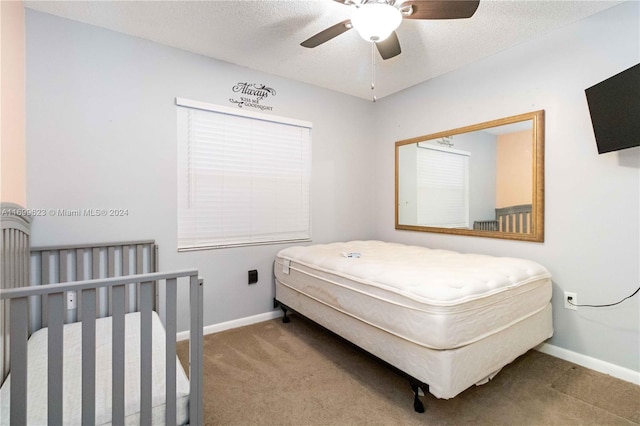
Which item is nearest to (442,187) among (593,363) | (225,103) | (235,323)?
(593,363)

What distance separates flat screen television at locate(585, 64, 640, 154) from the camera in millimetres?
1636

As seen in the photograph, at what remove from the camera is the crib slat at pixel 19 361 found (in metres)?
0.91

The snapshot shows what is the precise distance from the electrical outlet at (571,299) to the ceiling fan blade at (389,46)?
79.0 inches

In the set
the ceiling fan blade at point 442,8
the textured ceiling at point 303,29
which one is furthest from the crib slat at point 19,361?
the ceiling fan blade at point 442,8

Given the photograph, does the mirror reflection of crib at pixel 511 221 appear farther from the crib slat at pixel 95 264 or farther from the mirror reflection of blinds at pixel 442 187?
the crib slat at pixel 95 264

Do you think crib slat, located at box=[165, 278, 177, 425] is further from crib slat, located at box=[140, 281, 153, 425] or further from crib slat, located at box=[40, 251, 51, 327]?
crib slat, located at box=[40, 251, 51, 327]

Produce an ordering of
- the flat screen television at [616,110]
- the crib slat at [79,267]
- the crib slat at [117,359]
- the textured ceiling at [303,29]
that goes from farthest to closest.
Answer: the crib slat at [79,267] → the textured ceiling at [303,29] → the flat screen television at [616,110] → the crib slat at [117,359]

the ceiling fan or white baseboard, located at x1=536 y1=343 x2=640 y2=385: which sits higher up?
the ceiling fan

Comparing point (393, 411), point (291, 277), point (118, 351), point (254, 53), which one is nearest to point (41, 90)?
point (254, 53)

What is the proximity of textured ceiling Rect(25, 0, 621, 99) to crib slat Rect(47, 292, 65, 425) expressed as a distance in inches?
71.8

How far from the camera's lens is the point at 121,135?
86.1 inches

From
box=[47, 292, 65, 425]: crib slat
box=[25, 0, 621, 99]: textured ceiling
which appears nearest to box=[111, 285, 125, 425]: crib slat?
box=[47, 292, 65, 425]: crib slat

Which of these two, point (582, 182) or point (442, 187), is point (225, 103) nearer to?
point (442, 187)

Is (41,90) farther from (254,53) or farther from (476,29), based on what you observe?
(476,29)
